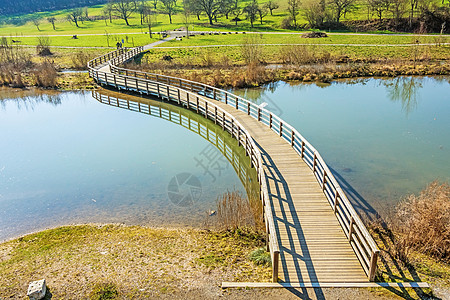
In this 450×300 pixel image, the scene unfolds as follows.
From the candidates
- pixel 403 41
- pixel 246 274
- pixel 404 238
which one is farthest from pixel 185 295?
pixel 403 41

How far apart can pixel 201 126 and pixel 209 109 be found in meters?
1.44

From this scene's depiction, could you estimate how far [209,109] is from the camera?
22641mm

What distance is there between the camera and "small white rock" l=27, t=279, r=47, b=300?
7.93 m

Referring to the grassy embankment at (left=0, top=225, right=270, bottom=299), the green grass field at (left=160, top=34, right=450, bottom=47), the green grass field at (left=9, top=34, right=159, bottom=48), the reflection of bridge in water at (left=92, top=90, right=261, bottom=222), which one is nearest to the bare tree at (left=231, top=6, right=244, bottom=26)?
the green grass field at (left=160, top=34, right=450, bottom=47)

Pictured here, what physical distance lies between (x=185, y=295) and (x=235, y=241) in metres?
2.74

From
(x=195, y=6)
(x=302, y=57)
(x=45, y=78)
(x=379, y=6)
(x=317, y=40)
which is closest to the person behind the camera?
(x=45, y=78)

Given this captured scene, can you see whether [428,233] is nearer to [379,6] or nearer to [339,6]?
[339,6]

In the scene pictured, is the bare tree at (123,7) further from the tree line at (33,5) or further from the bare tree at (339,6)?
the bare tree at (339,6)

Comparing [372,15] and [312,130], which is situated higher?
[372,15]

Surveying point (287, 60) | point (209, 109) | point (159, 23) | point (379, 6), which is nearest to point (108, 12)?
point (159, 23)

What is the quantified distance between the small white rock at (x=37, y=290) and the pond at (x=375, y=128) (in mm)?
10178

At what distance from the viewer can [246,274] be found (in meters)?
8.64

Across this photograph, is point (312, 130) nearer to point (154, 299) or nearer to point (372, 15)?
point (154, 299)

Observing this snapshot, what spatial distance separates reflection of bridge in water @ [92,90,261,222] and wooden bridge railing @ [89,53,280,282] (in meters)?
0.37
